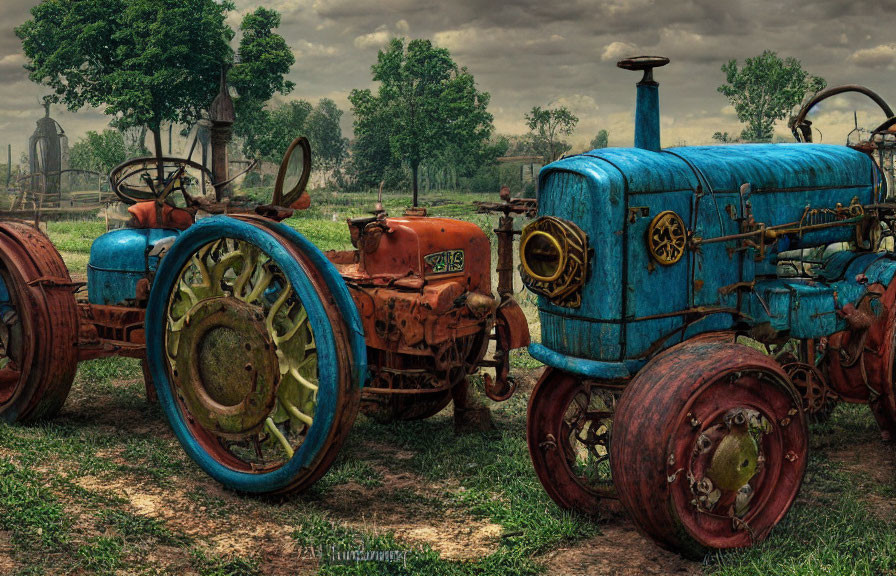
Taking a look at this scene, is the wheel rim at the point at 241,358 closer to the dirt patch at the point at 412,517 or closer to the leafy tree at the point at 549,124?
the dirt patch at the point at 412,517

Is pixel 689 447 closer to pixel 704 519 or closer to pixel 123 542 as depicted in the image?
pixel 704 519

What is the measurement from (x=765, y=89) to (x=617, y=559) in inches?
1466

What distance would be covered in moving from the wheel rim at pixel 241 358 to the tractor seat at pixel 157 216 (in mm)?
1669

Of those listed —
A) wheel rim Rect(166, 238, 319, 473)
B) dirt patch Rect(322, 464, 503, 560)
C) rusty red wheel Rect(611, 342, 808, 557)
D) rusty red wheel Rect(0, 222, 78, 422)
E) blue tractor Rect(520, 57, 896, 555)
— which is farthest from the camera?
rusty red wheel Rect(0, 222, 78, 422)

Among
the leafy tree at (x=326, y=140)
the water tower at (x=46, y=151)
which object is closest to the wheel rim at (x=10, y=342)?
the water tower at (x=46, y=151)

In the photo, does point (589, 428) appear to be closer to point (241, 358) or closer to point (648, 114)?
point (648, 114)

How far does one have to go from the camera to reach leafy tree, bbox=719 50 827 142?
36.7 meters

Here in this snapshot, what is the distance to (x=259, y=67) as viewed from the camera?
32.2 m

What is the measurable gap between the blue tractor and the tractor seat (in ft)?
12.3

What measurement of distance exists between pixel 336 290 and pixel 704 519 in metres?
2.35

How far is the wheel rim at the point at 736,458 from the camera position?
402 cm

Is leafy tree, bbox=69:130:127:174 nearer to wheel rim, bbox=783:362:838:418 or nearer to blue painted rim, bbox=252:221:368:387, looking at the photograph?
blue painted rim, bbox=252:221:368:387

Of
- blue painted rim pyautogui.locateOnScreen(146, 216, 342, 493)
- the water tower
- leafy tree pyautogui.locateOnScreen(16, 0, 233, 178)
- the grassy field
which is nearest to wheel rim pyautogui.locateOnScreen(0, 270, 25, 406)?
the grassy field

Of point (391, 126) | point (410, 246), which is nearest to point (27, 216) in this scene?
point (391, 126)
